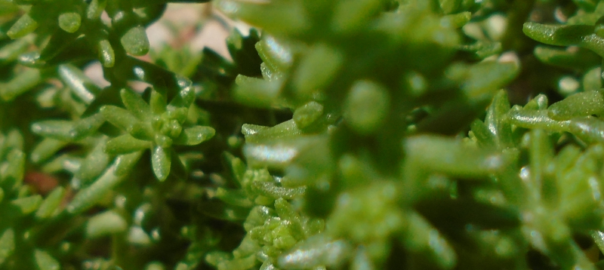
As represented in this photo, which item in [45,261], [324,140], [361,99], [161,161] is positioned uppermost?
[361,99]

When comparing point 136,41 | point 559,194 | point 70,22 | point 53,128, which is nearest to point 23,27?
point 70,22

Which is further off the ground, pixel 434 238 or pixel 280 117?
pixel 434 238

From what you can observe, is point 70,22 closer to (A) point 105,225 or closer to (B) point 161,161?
(B) point 161,161

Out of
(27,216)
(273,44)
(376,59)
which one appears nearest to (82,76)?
(27,216)

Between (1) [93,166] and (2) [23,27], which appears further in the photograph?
(1) [93,166]

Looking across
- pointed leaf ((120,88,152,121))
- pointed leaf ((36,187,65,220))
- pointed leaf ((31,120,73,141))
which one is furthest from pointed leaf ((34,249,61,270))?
pointed leaf ((120,88,152,121))

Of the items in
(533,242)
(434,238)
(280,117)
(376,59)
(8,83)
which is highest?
(376,59)

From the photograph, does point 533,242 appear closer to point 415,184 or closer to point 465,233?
point 465,233

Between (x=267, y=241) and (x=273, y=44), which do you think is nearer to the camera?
(x=273, y=44)
